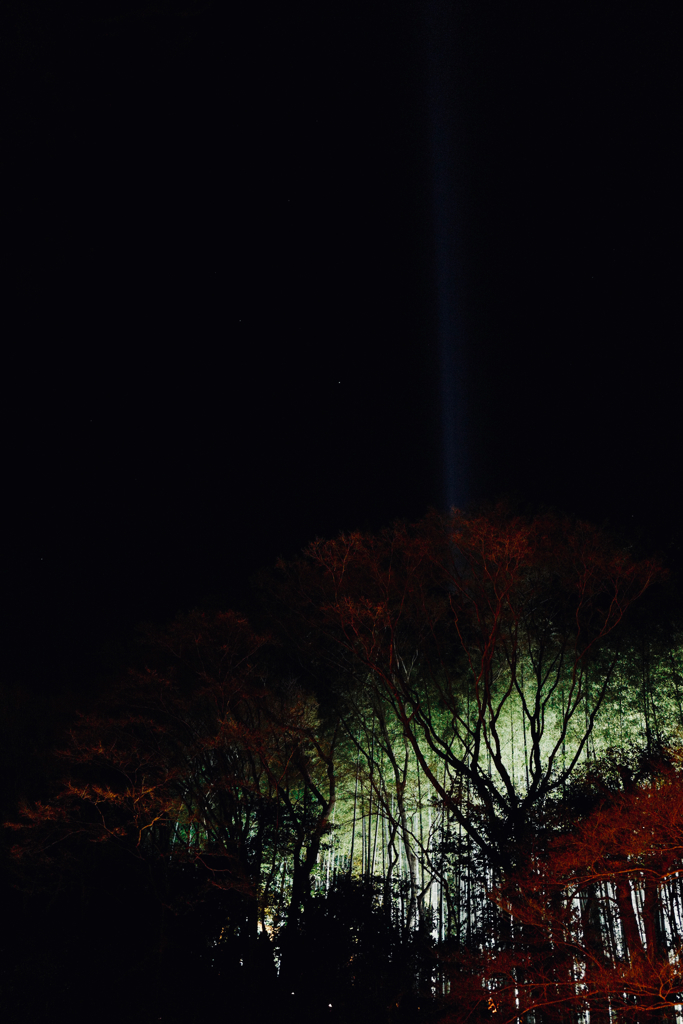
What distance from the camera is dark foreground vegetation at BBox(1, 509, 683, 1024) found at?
948 cm

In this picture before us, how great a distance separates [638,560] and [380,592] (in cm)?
398

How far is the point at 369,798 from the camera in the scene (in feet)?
45.3

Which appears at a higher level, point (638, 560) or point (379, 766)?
point (638, 560)

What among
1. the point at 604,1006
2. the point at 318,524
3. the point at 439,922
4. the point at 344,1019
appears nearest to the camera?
the point at 604,1006

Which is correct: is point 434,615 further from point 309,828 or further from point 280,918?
point 280,918

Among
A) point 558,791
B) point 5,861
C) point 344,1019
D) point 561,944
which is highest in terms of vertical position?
point 558,791

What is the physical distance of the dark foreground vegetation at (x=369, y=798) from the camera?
9.48 m

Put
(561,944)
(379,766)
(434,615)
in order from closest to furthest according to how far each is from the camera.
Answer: (561,944) < (434,615) < (379,766)

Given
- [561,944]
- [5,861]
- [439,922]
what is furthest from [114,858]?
[561,944]

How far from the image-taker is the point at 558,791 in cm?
1148

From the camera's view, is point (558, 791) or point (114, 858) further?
point (114, 858)

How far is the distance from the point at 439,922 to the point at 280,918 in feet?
8.93

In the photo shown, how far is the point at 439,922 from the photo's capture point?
11.5 meters

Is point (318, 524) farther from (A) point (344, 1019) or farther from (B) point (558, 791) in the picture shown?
(A) point (344, 1019)
